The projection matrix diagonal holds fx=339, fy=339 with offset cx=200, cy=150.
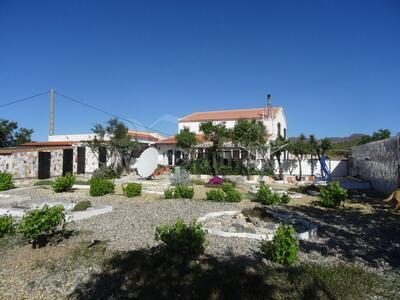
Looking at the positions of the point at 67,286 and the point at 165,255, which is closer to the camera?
the point at 67,286

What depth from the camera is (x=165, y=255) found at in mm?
5844

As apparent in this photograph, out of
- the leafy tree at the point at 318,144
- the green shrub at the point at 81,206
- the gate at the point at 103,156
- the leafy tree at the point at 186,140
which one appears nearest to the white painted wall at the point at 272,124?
the leafy tree at the point at 318,144

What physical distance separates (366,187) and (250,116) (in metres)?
18.1

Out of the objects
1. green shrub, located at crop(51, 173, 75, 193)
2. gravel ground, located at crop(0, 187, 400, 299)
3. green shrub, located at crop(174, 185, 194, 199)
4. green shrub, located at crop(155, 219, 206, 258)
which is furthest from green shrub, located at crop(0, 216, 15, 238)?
green shrub, located at crop(51, 173, 75, 193)

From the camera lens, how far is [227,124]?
38094mm

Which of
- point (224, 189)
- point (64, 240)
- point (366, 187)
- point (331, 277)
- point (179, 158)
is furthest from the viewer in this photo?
point (179, 158)

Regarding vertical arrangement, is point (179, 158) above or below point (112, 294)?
above

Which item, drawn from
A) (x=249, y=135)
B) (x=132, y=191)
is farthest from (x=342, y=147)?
(x=132, y=191)

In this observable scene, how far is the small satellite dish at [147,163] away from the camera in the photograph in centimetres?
2161

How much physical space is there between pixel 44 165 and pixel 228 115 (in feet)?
69.7

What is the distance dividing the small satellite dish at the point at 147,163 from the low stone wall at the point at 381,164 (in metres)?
13.4

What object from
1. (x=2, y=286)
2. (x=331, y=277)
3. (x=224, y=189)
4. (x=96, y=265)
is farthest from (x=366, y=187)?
(x=2, y=286)

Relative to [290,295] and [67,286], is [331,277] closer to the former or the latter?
[290,295]

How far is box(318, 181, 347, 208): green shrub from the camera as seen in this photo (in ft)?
40.9
